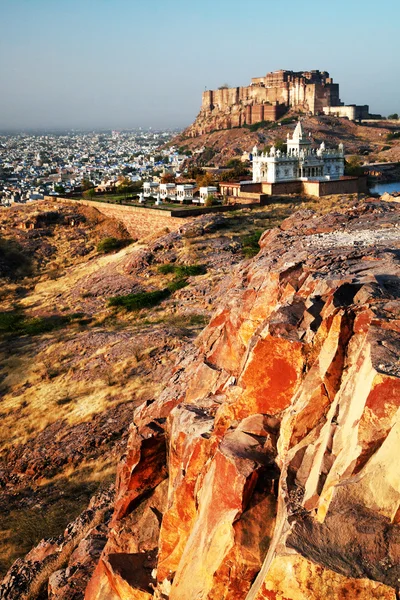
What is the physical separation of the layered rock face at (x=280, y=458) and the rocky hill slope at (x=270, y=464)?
0.05 ft

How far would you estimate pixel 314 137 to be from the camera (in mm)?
84500

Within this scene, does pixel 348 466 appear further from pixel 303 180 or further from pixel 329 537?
pixel 303 180

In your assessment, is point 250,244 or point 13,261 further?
point 13,261

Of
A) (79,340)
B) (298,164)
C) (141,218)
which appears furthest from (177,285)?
(298,164)

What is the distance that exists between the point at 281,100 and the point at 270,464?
104 m

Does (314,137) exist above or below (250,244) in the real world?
above

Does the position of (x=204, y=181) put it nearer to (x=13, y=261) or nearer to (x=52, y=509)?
(x=13, y=261)

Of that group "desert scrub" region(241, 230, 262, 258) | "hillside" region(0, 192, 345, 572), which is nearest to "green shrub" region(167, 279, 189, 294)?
"hillside" region(0, 192, 345, 572)

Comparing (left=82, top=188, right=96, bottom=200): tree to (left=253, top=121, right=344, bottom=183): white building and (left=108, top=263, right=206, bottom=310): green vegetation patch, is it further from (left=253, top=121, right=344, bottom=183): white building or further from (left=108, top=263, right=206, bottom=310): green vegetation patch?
(left=108, top=263, right=206, bottom=310): green vegetation patch

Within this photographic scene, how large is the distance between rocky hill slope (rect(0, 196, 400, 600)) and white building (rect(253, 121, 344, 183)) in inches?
1264

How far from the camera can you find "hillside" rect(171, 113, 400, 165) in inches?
3310

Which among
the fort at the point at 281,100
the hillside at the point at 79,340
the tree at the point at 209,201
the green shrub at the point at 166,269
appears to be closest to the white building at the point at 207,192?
the tree at the point at 209,201

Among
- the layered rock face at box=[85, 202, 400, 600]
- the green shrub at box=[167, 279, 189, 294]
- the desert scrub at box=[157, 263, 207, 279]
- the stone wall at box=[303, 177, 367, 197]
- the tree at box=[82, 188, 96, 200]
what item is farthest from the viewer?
the tree at box=[82, 188, 96, 200]

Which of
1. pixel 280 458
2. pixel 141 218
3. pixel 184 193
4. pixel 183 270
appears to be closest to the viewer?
pixel 280 458
